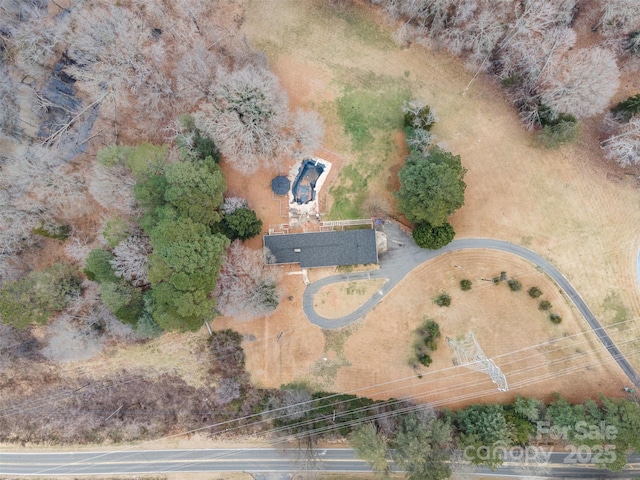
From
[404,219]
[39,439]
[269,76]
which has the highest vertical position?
[269,76]

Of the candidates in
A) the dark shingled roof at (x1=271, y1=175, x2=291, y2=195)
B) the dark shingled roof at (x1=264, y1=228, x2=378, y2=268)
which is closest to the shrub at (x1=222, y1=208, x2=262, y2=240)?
the dark shingled roof at (x1=264, y1=228, x2=378, y2=268)

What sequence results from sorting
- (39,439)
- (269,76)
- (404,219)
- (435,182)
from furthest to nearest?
(39,439), (404,219), (269,76), (435,182)

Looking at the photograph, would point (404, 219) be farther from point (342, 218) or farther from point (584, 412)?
point (584, 412)

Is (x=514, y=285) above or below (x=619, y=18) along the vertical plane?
below

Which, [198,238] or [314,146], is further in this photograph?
[314,146]

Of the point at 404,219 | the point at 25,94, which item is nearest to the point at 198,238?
the point at 404,219

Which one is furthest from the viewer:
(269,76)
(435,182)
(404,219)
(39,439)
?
(39,439)

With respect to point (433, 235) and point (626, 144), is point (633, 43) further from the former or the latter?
point (433, 235)

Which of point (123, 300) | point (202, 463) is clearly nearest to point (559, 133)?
point (123, 300)
